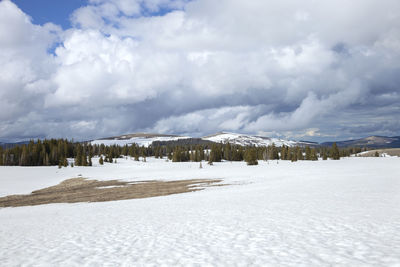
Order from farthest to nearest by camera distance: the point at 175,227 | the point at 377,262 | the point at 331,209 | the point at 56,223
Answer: the point at 56,223 < the point at 331,209 < the point at 175,227 < the point at 377,262

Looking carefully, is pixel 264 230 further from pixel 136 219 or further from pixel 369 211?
pixel 136 219

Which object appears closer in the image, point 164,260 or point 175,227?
point 164,260

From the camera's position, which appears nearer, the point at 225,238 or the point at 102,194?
the point at 225,238

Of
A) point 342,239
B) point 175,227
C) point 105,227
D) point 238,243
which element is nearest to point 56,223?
point 105,227

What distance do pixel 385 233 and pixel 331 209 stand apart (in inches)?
216

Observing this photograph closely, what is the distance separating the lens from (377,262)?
755 cm

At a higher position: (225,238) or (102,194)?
(225,238)

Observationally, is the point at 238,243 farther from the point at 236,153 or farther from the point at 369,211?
the point at 236,153

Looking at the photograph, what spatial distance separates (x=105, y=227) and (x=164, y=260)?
7.45 metres

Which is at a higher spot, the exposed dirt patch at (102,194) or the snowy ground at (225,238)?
the snowy ground at (225,238)

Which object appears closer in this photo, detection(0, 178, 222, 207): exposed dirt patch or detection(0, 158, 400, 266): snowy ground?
detection(0, 158, 400, 266): snowy ground

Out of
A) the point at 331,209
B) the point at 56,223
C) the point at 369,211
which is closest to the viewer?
the point at 369,211

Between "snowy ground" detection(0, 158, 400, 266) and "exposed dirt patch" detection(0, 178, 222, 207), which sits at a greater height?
"snowy ground" detection(0, 158, 400, 266)

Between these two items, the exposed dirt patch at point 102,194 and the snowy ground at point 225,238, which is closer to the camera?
the snowy ground at point 225,238
